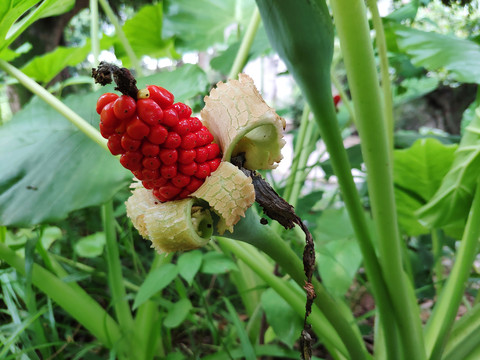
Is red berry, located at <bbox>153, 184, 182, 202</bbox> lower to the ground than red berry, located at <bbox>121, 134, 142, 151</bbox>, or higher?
lower

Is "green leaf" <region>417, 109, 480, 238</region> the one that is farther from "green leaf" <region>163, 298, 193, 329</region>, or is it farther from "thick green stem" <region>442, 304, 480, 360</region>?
"green leaf" <region>163, 298, 193, 329</region>

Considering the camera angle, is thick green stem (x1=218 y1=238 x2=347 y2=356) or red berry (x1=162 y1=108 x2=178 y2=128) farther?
thick green stem (x1=218 y1=238 x2=347 y2=356)

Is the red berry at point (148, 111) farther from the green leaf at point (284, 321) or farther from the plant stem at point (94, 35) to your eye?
the plant stem at point (94, 35)

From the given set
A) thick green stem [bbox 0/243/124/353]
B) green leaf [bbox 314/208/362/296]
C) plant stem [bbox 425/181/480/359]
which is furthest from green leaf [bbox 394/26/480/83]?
thick green stem [bbox 0/243/124/353]

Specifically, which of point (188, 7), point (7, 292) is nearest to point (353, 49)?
point (7, 292)

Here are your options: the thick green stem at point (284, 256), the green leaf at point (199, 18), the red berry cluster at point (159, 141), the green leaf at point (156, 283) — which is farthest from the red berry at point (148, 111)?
the green leaf at point (199, 18)

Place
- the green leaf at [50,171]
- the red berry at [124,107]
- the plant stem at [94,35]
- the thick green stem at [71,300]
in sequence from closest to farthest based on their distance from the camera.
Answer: the red berry at [124,107]
the green leaf at [50,171]
the thick green stem at [71,300]
the plant stem at [94,35]
